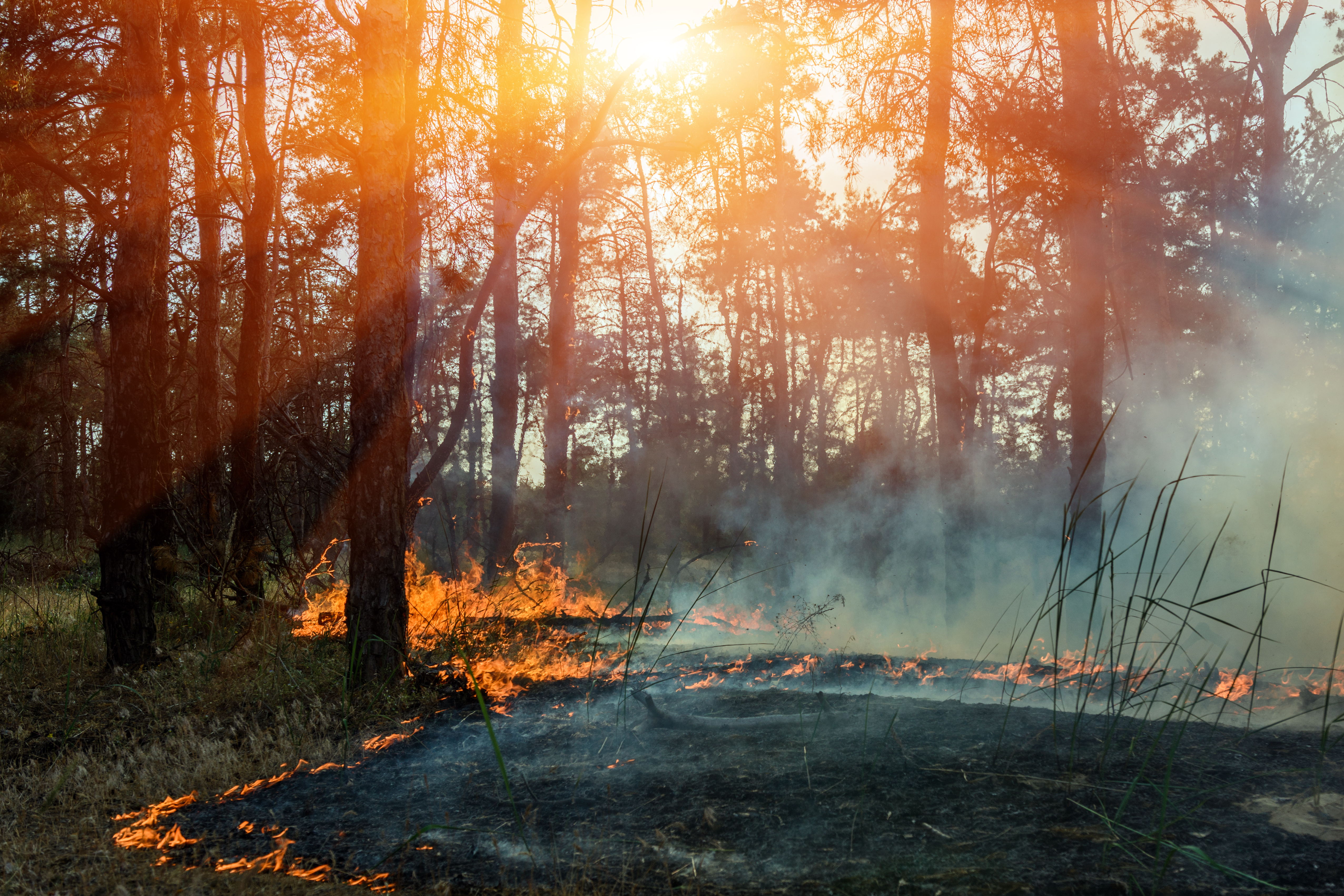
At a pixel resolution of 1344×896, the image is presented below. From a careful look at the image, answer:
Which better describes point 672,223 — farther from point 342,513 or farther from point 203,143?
point 342,513

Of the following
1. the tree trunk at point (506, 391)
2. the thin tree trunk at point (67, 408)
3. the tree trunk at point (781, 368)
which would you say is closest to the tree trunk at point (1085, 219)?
the tree trunk at point (506, 391)

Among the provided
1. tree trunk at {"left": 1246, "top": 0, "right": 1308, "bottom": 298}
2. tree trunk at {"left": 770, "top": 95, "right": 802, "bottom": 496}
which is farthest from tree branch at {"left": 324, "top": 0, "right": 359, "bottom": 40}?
tree trunk at {"left": 1246, "top": 0, "right": 1308, "bottom": 298}

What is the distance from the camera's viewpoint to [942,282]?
29.9 feet

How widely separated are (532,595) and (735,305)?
1630 centimetres

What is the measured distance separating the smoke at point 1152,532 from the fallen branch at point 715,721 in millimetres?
3067

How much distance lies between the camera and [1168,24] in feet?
36.1

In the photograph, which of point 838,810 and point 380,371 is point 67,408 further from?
point 838,810

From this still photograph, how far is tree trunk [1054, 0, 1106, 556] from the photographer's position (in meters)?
8.05

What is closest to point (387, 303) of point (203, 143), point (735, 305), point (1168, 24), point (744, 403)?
point (203, 143)

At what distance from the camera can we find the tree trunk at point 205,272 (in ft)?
26.7

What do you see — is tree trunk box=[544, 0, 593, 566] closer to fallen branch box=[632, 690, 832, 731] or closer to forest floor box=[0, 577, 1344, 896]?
forest floor box=[0, 577, 1344, 896]

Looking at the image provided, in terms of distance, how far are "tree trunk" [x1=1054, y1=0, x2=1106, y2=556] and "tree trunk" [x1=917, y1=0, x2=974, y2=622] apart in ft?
3.81

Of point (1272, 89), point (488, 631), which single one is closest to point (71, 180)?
point (488, 631)

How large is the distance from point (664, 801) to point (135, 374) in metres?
5.67
